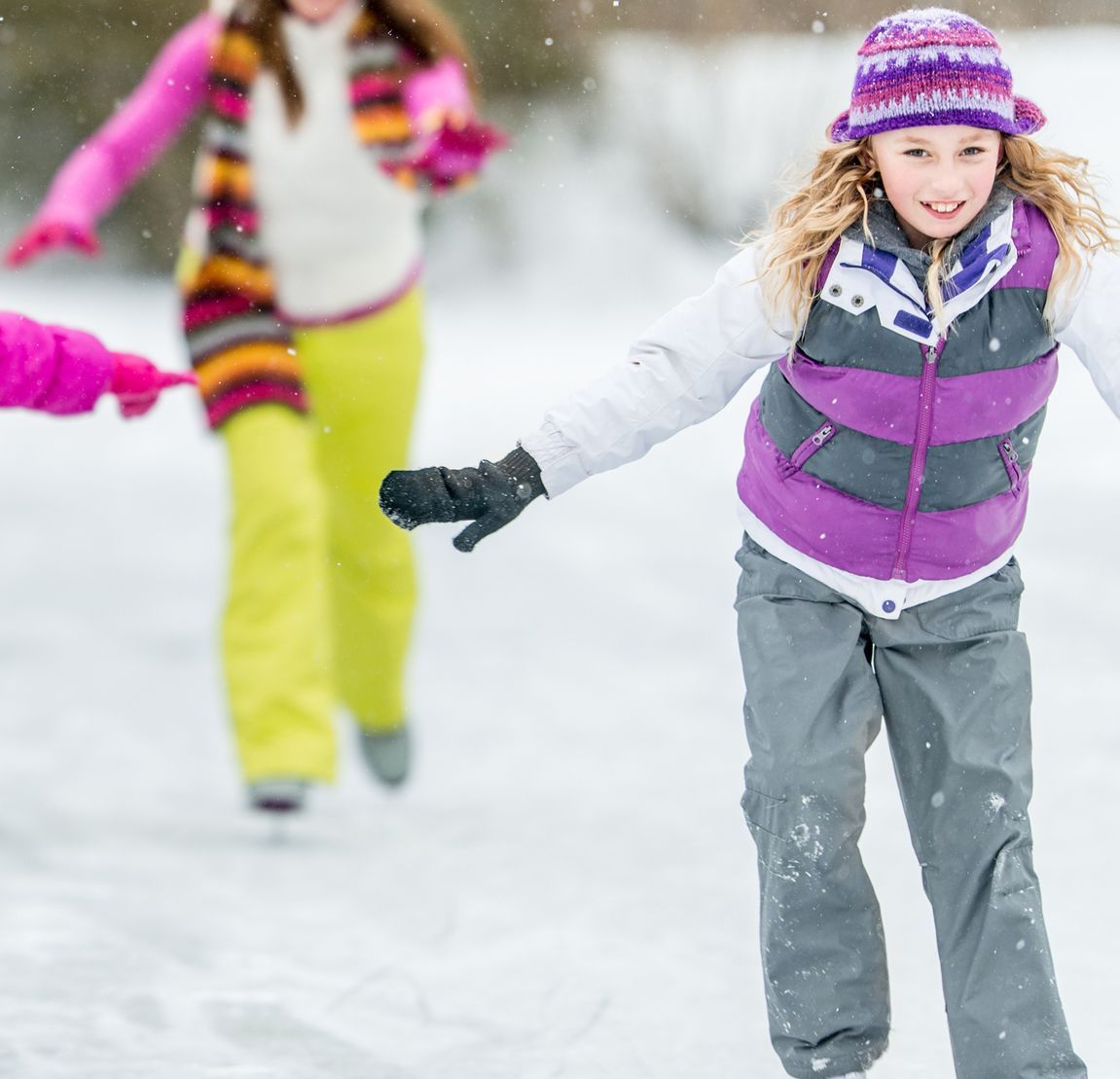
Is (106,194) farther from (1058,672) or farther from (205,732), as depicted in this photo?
(1058,672)

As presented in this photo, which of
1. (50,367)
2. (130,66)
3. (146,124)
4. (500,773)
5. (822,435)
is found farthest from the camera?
(130,66)

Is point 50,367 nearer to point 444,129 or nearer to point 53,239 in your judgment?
point 53,239

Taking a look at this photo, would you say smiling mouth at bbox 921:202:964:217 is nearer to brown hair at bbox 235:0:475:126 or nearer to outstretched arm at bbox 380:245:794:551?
outstretched arm at bbox 380:245:794:551

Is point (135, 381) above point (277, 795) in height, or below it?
above

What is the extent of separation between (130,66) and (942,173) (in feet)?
27.9

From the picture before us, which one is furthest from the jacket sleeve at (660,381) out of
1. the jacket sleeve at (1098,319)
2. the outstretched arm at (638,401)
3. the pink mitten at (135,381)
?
the pink mitten at (135,381)

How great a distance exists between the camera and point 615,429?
2.38m

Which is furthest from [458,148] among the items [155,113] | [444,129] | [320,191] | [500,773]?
[500,773]

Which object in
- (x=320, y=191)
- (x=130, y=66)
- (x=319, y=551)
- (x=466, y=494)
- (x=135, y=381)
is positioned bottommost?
(x=466, y=494)

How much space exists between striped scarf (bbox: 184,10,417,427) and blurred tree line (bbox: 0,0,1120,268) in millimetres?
4053

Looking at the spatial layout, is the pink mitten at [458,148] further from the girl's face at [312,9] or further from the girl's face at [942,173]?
the girl's face at [942,173]

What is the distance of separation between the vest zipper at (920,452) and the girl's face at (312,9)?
7.12ft

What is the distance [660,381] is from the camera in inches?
93.6

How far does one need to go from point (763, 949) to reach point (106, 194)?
2341 millimetres
